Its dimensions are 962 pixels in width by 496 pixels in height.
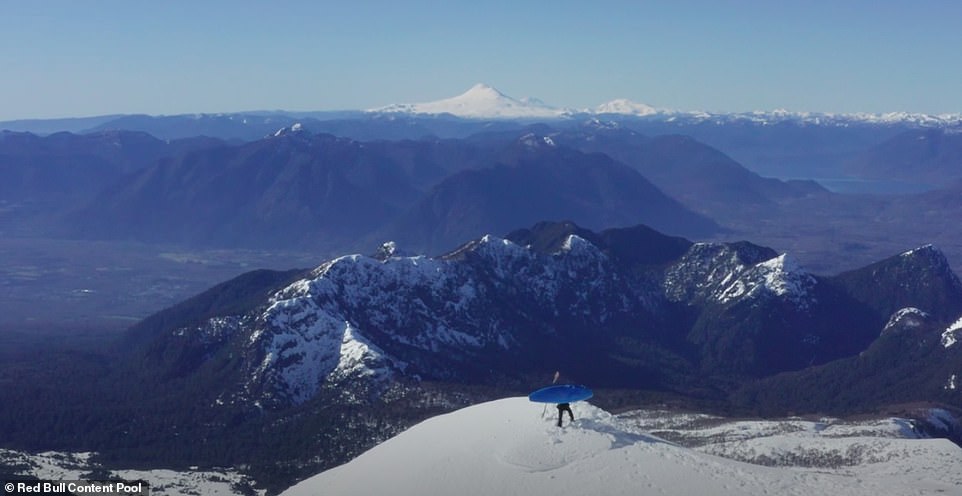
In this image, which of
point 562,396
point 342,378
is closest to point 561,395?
point 562,396

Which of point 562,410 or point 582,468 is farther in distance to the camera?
point 562,410

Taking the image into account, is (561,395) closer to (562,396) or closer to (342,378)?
(562,396)

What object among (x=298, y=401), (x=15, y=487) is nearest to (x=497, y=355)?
(x=298, y=401)

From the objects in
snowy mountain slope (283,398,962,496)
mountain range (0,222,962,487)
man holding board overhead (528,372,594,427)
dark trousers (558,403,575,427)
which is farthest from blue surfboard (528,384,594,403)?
mountain range (0,222,962,487)

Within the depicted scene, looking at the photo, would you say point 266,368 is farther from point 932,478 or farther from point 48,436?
point 932,478

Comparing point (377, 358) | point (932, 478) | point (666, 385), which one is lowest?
point (666, 385)
